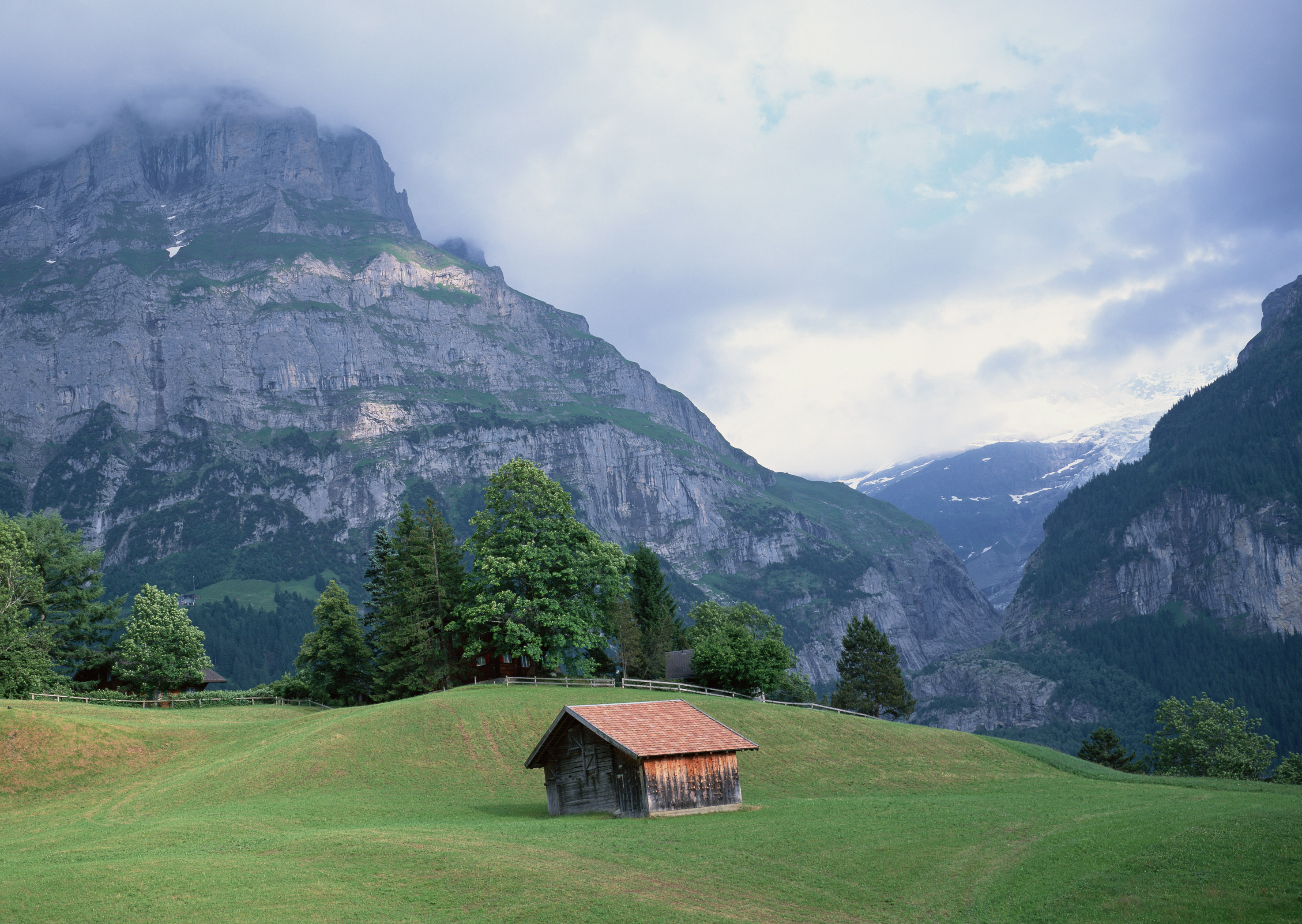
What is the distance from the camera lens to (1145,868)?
23.3 metres

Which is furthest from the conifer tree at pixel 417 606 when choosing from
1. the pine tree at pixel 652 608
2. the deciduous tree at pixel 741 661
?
the deciduous tree at pixel 741 661

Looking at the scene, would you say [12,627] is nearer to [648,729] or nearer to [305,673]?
[305,673]

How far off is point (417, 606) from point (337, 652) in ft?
34.5

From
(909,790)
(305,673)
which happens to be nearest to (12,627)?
(305,673)

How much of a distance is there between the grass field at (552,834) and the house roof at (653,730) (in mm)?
2784

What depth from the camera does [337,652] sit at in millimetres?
73188

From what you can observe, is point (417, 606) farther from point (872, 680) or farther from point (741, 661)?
point (872, 680)

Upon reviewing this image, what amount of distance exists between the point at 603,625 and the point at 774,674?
15.6 metres

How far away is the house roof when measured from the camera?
36875 mm

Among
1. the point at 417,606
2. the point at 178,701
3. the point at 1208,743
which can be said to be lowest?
the point at 1208,743

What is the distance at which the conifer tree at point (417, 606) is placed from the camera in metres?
67.7

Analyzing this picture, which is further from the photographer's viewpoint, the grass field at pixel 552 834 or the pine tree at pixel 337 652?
the pine tree at pixel 337 652

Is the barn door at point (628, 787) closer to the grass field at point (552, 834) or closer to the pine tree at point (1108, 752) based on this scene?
the grass field at point (552, 834)

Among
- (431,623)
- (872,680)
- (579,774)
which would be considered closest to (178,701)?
(431,623)
